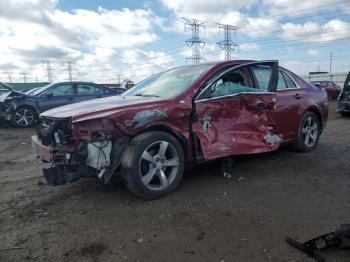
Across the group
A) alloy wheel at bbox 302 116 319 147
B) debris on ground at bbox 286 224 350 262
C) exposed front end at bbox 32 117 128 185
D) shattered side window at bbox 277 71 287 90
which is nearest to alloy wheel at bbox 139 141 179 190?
exposed front end at bbox 32 117 128 185

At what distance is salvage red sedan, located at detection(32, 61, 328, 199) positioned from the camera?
3.79 meters

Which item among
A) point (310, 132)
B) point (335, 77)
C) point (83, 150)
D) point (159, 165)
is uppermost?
point (335, 77)

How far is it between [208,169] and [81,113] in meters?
2.19

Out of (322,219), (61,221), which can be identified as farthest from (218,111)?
(61,221)

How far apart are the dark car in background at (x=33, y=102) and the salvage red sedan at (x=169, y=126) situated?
7.07 metres

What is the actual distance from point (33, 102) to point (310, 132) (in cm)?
902

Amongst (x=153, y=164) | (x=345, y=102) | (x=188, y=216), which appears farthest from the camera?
(x=345, y=102)

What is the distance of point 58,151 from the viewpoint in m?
3.78

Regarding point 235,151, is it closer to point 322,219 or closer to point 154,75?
point 322,219

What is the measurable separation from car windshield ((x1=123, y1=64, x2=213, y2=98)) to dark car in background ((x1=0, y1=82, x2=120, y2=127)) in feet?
22.9

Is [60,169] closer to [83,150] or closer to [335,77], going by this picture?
[83,150]

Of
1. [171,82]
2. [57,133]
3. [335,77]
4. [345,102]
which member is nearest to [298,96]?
[171,82]

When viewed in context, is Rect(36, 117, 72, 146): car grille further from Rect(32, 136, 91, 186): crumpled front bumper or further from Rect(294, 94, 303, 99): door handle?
Rect(294, 94, 303, 99): door handle

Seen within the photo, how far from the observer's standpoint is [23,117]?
38.7ft
